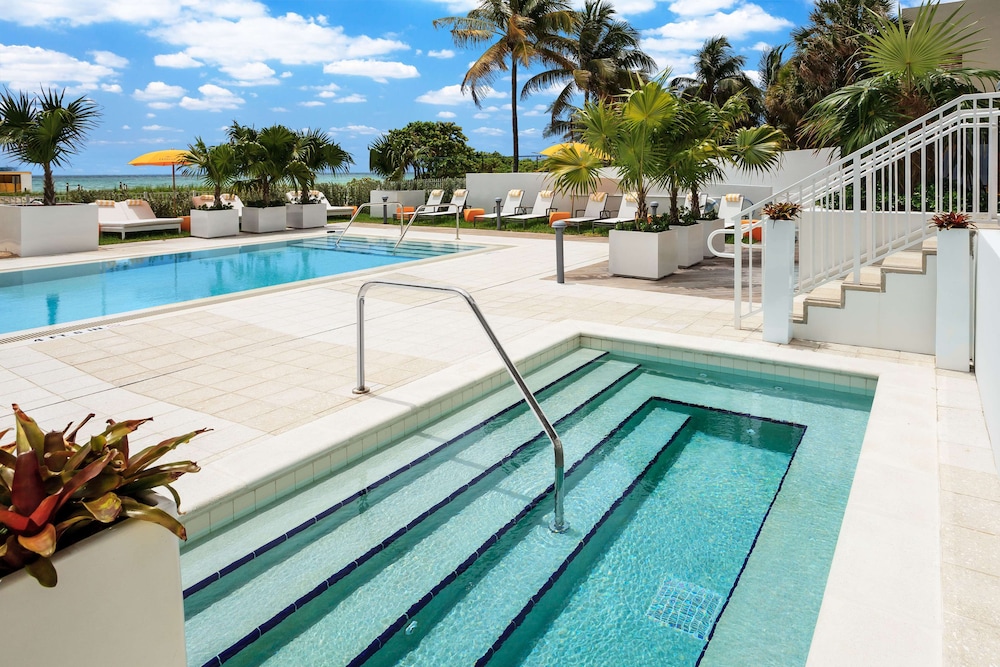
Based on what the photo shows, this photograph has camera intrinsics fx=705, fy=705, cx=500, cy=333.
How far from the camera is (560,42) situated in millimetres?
23656

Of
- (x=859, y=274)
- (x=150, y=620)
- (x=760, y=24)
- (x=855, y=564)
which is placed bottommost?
(x=855, y=564)

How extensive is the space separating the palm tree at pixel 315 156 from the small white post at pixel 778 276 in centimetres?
1392

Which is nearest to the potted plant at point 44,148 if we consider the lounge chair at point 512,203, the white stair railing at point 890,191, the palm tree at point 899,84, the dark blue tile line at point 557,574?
the lounge chair at point 512,203

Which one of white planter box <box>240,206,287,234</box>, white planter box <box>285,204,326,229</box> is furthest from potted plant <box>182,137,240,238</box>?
white planter box <box>285,204,326,229</box>

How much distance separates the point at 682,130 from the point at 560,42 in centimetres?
1575

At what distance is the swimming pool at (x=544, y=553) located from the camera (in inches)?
103

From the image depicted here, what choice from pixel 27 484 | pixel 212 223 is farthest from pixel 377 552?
pixel 212 223

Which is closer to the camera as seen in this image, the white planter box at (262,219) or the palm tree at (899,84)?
the palm tree at (899,84)

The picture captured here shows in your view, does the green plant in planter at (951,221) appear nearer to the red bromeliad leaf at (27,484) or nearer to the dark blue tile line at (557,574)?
the dark blue tile line at (557,574)

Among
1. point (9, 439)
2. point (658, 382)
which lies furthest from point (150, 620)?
point (658, 382)

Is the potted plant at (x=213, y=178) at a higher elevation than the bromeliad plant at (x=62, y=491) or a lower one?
higher

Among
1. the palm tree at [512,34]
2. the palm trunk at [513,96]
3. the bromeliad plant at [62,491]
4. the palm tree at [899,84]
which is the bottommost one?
the bromeliad plant at [62,491]

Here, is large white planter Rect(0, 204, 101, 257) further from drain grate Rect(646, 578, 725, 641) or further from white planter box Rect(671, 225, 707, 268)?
drain grate Rect(646, 578, 725, 641)

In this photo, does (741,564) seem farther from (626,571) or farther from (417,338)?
(417,338)
